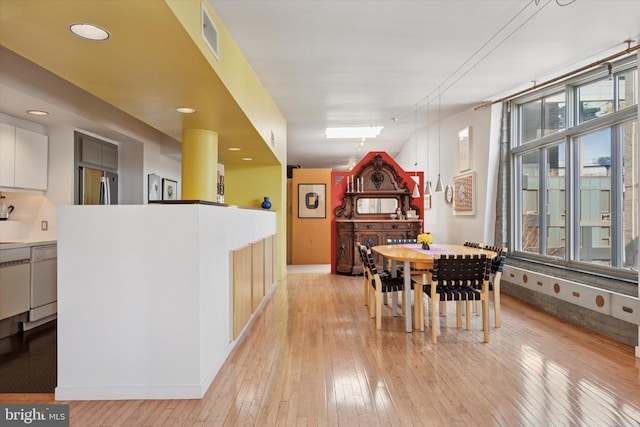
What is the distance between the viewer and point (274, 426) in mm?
2338

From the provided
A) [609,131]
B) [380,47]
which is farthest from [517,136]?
[380,47]

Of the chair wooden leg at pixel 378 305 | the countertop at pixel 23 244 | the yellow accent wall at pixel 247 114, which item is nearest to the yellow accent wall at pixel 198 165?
the yellow accent wall at pixel 247 114

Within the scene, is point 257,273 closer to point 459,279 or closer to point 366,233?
point 459,279

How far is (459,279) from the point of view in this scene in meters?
3.87

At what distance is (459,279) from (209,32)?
3.03 metres

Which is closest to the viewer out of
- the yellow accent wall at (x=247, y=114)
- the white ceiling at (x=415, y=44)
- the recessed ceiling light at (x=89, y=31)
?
the recessed ceiling light at (x=89, y=31)

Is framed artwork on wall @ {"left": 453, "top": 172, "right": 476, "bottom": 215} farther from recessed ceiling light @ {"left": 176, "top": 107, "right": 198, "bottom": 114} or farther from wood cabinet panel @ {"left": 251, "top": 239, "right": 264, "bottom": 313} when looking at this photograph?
recessed ceiling light @ {"left": 176, "top": 107, "right": 198, "bottom": 114}

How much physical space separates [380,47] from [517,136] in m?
3.14

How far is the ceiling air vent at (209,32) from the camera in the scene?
284cm

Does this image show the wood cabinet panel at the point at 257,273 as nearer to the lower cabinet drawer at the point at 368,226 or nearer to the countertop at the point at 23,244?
the countertop at the point at 23,244

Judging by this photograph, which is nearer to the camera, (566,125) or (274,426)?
(274,426)

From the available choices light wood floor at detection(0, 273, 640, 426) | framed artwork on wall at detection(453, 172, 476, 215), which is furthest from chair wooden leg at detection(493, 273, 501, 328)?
framed artwork on wall at detection(453, 172, 476, 215)

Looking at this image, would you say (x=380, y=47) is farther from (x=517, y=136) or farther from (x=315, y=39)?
(x=517, y=136)

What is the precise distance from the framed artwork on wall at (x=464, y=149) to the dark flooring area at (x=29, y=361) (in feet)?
20.8
